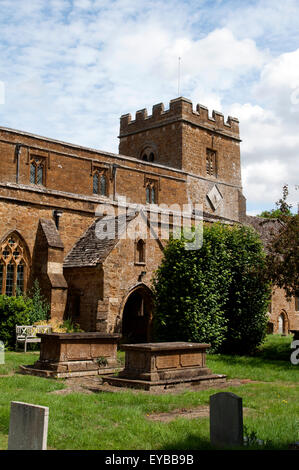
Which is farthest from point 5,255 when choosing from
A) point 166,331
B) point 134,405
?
point 134,405

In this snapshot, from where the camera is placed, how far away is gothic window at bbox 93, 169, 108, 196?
2656cm

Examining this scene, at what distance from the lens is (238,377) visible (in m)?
13.9

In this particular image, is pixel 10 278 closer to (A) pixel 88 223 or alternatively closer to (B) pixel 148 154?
(A) pixel 88 223

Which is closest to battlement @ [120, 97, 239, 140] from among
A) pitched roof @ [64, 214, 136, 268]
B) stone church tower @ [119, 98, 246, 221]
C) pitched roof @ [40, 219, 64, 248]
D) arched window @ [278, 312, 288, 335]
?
stone church tower @ [119, 98, 246, 221]

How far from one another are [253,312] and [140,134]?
18709 millimetres

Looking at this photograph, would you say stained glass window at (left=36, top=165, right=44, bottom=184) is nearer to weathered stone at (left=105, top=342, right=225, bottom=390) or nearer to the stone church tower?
the stone church tower

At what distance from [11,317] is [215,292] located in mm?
7675

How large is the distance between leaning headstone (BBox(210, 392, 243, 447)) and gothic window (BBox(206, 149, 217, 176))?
28.3 meters

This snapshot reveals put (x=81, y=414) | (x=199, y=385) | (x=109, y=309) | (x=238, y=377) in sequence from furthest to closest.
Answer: (x=109, y=309) → (x=238, y=377) → (x=199, y=385) → (x=81, y=414)

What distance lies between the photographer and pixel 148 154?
3481 centimetres

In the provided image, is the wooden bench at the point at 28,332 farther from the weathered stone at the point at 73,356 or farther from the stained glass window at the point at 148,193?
the stained glass window at the point at 148,193

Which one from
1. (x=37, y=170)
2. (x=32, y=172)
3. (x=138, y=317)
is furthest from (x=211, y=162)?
(x=138, y=317)

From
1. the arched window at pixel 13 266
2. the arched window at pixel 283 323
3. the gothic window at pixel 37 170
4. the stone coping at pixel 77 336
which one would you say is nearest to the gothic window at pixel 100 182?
the gothic window at pixel 37 170

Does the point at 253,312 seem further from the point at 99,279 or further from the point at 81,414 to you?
the point at 81,414
